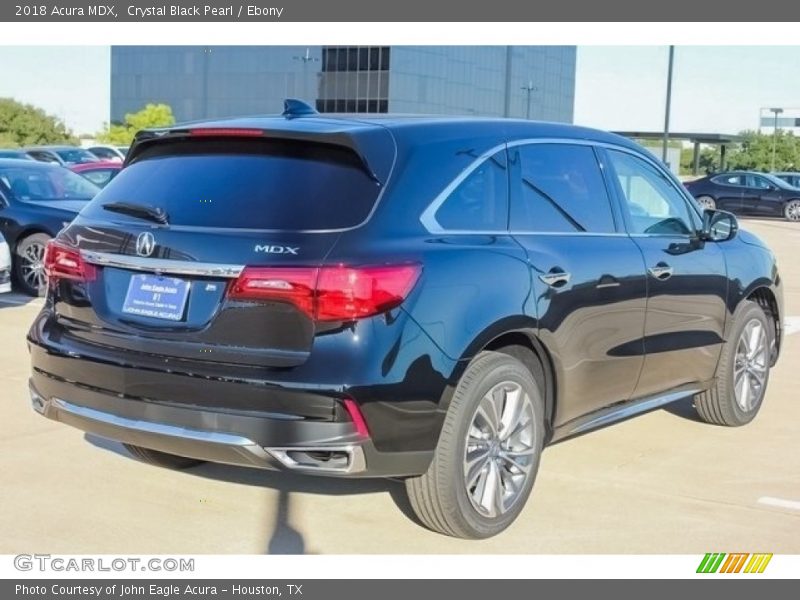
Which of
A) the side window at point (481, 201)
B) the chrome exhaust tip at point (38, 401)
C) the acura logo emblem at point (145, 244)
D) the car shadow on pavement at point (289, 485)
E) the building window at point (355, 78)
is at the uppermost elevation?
the building window at point (355, 78)

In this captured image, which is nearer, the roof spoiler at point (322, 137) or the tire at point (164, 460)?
the roof spoiler at point (322, 137)

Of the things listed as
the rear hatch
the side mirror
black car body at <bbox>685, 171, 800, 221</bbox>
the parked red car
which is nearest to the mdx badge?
the rear hatch

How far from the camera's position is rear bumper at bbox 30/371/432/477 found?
4.10 meters

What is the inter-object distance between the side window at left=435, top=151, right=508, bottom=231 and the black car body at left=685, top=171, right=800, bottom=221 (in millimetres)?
30553

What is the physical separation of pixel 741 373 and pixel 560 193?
89.9 inches

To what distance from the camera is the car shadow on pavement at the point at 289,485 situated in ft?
16.3

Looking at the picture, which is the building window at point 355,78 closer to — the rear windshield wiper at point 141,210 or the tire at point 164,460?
the tire at point 164,460

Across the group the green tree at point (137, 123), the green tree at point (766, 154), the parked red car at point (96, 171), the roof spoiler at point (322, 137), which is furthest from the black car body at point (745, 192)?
the green tree at point (766, 154)

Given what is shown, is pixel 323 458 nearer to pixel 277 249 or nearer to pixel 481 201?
pixel 277 249

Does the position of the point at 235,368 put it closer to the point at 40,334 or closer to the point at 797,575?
the point at 40,334

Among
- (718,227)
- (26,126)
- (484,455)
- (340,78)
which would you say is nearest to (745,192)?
(718,227)

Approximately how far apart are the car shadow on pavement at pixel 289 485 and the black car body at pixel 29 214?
7262mm

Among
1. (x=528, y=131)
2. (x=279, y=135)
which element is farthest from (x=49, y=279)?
(x=528, y=131)
